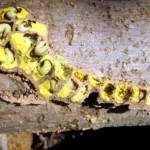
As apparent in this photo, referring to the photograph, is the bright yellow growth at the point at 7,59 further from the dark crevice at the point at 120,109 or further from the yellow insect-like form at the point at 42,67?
the dark crevice at the point at 120,109

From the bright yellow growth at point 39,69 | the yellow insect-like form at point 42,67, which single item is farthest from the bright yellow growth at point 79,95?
the bright yellow growth at point 39,69

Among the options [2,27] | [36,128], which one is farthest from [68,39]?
[36,128]

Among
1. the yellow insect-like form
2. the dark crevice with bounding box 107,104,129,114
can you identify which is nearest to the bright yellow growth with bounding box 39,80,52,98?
the yellow insect-like form

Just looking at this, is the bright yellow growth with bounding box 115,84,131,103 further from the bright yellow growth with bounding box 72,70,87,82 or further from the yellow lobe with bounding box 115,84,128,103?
the bright yellow growth with bounding box 72,70,87,82

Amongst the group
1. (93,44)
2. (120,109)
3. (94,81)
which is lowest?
(120,109)

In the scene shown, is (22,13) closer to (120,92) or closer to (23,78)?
(23,78)

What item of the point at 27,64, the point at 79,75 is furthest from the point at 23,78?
the point at 79,75
